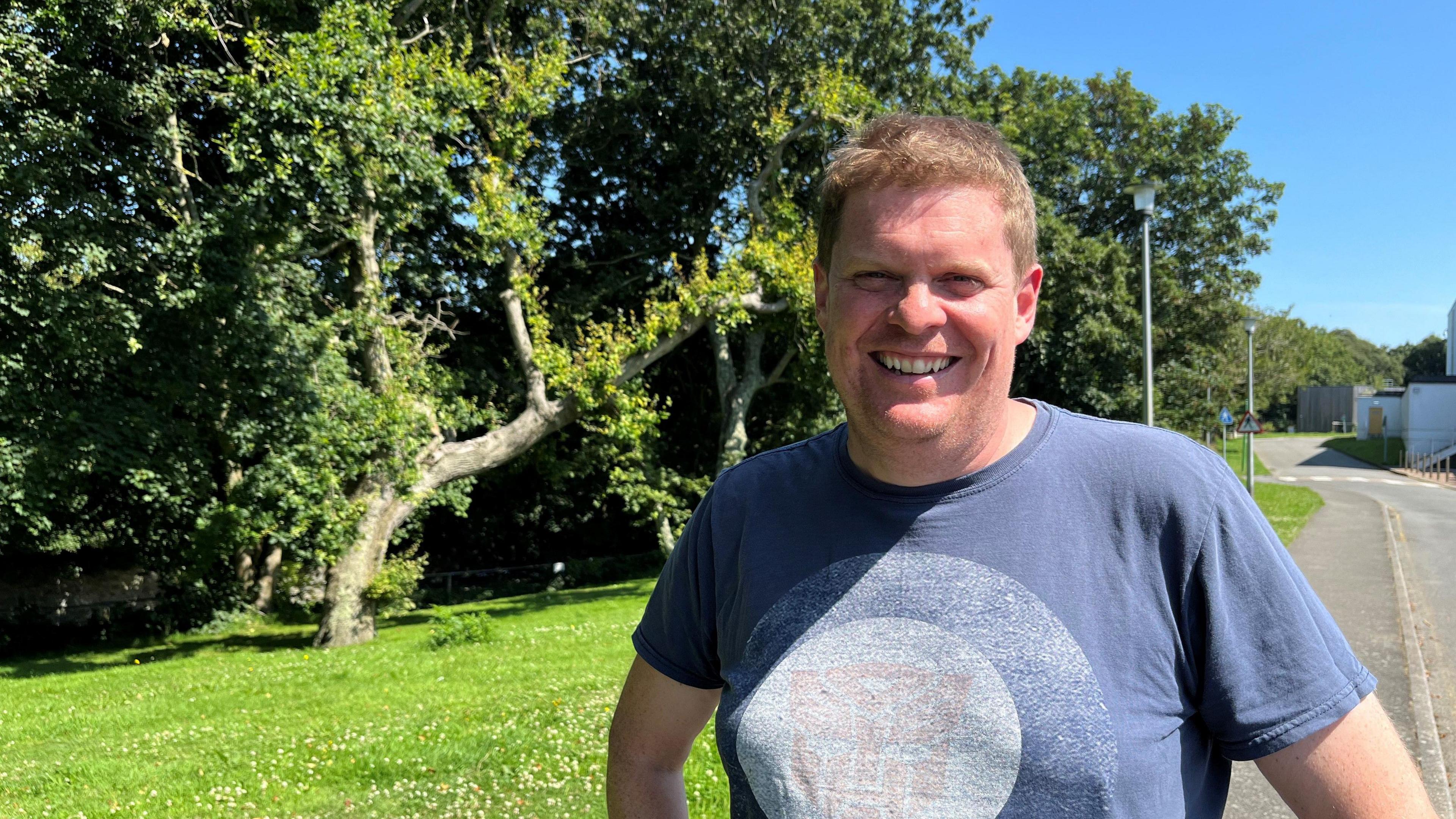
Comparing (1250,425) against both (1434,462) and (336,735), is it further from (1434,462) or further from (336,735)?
(1434,462)

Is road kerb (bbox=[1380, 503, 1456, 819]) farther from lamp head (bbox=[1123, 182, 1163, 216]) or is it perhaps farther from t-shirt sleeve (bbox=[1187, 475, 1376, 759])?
lamp head (bbox=[1123, 182, 1163, 216])

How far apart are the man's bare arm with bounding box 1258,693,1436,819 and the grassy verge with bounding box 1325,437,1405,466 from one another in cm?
5263

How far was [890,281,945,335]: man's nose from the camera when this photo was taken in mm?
1532

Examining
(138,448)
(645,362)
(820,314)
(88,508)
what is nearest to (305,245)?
(138,448)

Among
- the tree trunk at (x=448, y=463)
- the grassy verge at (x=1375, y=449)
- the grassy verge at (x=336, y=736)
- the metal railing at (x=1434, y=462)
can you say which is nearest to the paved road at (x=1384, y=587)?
the grassy verge at (x=336, y=736)

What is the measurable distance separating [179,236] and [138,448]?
2770mm

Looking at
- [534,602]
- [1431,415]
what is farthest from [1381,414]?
[534,602]

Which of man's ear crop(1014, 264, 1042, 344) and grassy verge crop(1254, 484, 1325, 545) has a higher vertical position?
man's ear crop(1014, 264, 1042, 344)

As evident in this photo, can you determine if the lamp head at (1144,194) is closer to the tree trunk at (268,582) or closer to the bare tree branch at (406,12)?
the bare tree branch at (406,12)

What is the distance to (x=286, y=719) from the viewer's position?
792cm

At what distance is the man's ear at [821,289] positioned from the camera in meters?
1.72

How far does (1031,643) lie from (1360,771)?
0.46 meters

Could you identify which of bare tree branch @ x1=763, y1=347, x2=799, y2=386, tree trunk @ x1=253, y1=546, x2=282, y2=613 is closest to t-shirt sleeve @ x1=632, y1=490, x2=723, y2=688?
bare tree branch @ x1=763, y1=347, x2=799, y2=386

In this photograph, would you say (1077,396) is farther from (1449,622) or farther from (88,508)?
(88,508)
